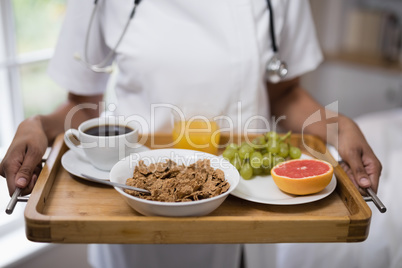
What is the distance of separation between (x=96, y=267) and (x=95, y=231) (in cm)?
65

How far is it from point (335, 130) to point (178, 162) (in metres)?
0.41

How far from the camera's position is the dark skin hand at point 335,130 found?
1.00m

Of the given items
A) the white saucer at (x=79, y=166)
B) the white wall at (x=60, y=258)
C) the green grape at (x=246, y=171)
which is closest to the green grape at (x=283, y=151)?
the green grape at (x=246, y=171)

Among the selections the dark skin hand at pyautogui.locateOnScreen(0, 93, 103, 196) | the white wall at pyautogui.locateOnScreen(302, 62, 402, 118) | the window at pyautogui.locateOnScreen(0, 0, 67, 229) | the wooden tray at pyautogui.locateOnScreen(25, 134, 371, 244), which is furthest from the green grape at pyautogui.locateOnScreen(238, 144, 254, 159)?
the white wall at pyautogui.locateOnScreen(302, 62, 402, 118)

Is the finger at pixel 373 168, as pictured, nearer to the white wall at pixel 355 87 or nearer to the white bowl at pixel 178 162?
the white bowl at pixel 178 162

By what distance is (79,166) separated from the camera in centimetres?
103

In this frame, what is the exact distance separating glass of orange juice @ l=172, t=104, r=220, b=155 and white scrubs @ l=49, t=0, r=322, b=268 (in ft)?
0.11

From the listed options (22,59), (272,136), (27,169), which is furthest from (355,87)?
(27,169)

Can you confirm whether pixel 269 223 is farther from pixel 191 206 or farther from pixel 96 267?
pixel 96 267

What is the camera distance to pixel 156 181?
88 cm

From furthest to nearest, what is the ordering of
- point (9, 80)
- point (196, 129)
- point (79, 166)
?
point (9, 80), point (196, 129), point (79, 166)

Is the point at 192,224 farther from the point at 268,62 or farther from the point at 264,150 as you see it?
the point at 268,62

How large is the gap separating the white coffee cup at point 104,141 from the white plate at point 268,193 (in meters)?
0.26

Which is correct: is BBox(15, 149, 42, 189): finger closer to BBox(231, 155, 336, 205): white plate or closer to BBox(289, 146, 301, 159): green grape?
BBox(231, 155, 336, 205): white plate
